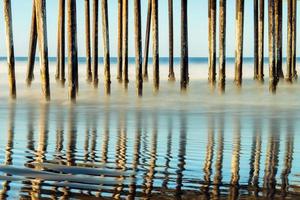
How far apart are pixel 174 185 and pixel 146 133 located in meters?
4.10

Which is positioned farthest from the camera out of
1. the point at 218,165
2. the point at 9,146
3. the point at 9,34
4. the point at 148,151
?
the point at 9,34

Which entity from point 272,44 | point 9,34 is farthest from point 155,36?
point 9,34

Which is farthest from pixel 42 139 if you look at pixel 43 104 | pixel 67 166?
pixel 43 104

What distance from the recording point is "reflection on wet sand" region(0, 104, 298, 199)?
5262 millimetres

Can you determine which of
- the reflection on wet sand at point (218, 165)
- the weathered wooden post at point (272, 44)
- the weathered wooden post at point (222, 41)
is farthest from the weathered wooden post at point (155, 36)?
the reflection on wet sand at point (218, 165)

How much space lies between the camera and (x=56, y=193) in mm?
5051

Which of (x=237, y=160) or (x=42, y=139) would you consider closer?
(x=237, y=160)

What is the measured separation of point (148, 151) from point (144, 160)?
28.4 inches

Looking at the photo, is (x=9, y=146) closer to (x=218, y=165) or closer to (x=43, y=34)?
(x=218, y=165)

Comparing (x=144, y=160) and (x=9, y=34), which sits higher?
(x=9, y=34)

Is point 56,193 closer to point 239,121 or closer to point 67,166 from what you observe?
point 67,166

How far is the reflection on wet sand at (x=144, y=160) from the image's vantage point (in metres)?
5.26

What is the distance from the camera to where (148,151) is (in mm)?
7559

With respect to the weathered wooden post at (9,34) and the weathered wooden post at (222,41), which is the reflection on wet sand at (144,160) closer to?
the weathered wooden post at (9,34)
